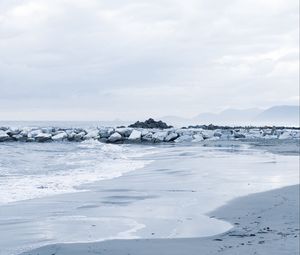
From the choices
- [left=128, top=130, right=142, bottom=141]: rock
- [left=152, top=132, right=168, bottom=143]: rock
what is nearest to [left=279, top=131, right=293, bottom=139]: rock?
[left=152, top=132, right=168, bottom=143]: rock

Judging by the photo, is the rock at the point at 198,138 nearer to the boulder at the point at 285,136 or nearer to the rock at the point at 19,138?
the boulder at the point at 285,136

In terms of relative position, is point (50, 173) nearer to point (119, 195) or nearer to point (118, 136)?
point (119, 195)

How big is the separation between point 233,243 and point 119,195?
190 inches

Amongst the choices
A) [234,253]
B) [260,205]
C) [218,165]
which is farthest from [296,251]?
[218,165]

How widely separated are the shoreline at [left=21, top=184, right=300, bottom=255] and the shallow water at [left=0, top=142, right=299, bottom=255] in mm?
288

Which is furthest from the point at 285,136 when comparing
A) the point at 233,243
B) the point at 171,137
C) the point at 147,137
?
the point at 233,243

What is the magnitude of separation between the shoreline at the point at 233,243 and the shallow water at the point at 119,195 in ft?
0.94

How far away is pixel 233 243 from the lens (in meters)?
7.02

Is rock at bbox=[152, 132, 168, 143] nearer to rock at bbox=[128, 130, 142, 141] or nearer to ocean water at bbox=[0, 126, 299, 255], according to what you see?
rock at bbox=[128, 130, 142, 141]

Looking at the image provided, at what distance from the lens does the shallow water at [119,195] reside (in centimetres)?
765

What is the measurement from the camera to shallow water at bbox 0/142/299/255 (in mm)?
7652

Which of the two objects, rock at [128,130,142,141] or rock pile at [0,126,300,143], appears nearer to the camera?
rock pile at [0,126,300,143]

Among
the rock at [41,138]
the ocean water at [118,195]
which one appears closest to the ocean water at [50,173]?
the ocean water at [118,195]

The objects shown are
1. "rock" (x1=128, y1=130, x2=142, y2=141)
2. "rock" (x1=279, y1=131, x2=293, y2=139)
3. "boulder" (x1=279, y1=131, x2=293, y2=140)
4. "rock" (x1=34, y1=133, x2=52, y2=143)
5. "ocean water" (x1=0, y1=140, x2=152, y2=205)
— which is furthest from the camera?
"rock" (x1=279, y1=131, x2=293, y2=139)
